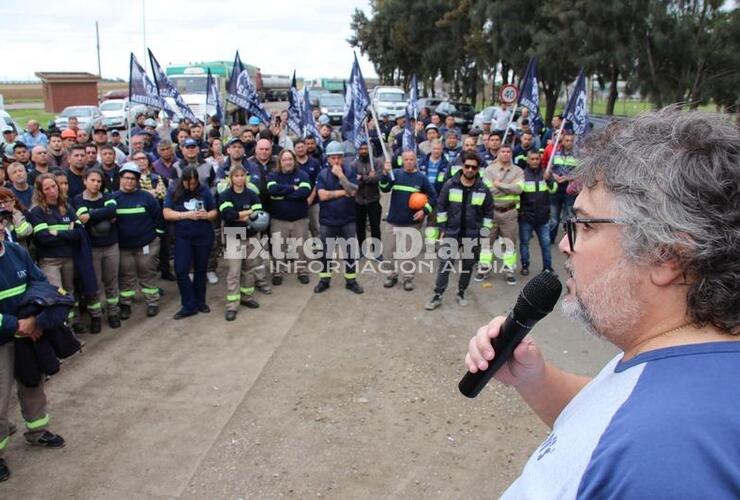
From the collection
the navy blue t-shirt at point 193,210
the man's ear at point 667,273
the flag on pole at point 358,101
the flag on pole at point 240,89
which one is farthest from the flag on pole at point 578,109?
Answer: the man's ear at point 667,273

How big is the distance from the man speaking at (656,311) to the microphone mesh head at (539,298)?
23 cm

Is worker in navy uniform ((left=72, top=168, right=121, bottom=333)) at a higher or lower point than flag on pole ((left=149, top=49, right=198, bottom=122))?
lower

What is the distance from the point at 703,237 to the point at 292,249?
24.9 ft

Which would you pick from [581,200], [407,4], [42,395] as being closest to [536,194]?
[42,395]

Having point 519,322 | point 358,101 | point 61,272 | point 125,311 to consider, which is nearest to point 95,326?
point 125,311

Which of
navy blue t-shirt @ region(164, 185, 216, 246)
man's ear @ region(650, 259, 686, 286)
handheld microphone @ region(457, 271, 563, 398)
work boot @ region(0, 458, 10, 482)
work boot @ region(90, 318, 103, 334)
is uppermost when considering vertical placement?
man's ear @ region(650, 259, 686, 286)

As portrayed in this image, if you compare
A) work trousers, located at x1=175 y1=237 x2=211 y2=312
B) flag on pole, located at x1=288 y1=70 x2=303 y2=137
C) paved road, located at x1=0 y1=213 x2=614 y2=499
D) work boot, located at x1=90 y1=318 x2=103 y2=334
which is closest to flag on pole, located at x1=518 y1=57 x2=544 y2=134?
flag on pole, located at x1=288 y1=70 x2=303 y2=137

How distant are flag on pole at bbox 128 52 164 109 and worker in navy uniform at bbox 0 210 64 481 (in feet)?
20.2

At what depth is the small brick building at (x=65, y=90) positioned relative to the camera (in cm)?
3853

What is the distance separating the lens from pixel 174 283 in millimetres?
8359

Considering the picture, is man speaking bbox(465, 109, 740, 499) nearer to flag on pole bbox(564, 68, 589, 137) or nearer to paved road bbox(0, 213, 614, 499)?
paved road bbox(0, 213, 614, 499)

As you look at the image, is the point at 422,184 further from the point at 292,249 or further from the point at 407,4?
the point at 407,4

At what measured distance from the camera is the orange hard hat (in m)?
7.68

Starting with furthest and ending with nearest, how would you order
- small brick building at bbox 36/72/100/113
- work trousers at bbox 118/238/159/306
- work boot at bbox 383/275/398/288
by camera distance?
small brick building at bbox 36/72/100/113, work boot at bbox 383/275/398/288, work trousers at bbox 118/238/159/306
